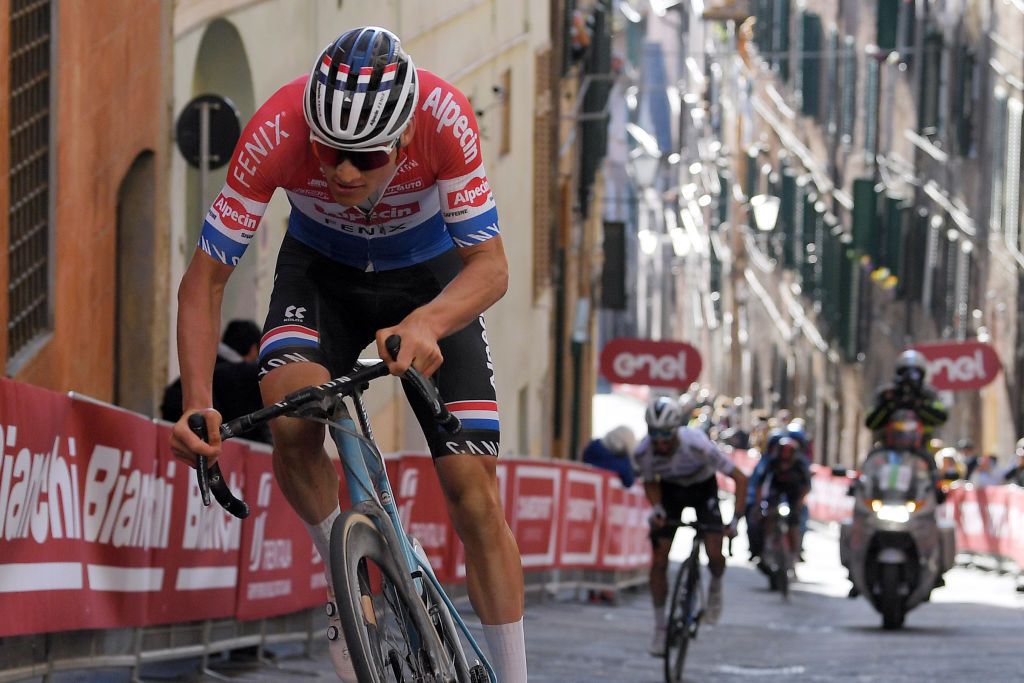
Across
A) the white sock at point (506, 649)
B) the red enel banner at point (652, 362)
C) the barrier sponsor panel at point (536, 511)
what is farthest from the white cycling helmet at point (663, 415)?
the red enel banner at point (652, 362)

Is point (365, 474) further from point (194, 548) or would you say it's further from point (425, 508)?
point (425, 508)

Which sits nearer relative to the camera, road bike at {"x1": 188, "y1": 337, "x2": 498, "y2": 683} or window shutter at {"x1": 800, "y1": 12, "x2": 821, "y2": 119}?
road bike at {"x1": 188, "y1": 337, "x2": 498, "y2": 683}

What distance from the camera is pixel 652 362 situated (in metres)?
33.1

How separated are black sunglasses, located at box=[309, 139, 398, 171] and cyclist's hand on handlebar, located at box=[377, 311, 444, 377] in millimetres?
379

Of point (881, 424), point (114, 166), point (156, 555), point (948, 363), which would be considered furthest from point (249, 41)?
point (948, 363)

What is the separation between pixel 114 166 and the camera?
15469 millimetres

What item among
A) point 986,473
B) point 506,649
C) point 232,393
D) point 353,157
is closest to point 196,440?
point 353,157

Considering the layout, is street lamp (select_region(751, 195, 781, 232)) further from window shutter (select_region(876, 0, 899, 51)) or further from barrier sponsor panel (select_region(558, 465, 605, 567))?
barrier sponsor panel (select_region(558, 465, 605, 567))

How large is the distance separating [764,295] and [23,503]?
221ft

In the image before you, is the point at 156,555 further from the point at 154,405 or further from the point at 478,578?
the point at 154,405

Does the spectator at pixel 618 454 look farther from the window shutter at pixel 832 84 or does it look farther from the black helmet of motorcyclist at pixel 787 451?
the window shutter at pixel 832 84

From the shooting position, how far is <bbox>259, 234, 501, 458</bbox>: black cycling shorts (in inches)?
241

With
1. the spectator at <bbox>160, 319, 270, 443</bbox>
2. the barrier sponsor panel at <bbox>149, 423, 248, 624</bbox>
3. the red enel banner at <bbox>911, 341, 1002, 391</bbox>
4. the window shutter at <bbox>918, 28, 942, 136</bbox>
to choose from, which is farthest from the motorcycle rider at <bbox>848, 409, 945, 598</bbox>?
the window shutter at <bbox>918, 28, 942, 136</bbox>

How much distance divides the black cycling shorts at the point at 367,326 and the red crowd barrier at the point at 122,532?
72.1 inches
